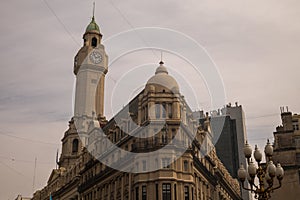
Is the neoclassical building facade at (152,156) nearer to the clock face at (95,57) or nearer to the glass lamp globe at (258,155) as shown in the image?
the clock face at (95,57)

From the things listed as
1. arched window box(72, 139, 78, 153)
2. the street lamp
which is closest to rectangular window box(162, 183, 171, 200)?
the street lamp

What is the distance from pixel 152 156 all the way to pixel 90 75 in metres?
54.8

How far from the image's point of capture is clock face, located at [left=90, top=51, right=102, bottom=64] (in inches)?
4486

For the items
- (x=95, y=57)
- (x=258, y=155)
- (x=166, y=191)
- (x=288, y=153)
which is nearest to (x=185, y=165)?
(x=166, y=191)

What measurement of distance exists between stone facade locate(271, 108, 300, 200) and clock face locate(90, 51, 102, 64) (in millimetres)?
56922

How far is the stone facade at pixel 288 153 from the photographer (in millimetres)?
62559

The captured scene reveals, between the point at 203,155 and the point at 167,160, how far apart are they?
17.4 meters

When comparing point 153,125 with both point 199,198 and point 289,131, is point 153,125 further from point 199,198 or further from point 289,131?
point 289,131

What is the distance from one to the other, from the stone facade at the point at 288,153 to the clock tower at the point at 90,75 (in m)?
48.0

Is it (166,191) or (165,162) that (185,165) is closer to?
(165,162)

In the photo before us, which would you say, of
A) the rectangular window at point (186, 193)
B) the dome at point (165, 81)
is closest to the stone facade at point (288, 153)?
the rectangular window at point (186, 193)

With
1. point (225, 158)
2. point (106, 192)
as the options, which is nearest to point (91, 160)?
point (106, 192)

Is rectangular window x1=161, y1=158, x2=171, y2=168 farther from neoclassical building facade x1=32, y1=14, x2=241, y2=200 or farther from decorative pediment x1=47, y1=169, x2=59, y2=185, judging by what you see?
decorative pediment x1=47, y1=169, x2=59, y2=185

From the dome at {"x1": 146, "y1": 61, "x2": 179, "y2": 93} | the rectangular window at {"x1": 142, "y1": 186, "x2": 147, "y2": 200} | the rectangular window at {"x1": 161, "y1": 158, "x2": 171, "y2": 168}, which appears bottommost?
the rectangular window at {"x1": 142, "y1": 186, "x2": 147, "y2": 200}
